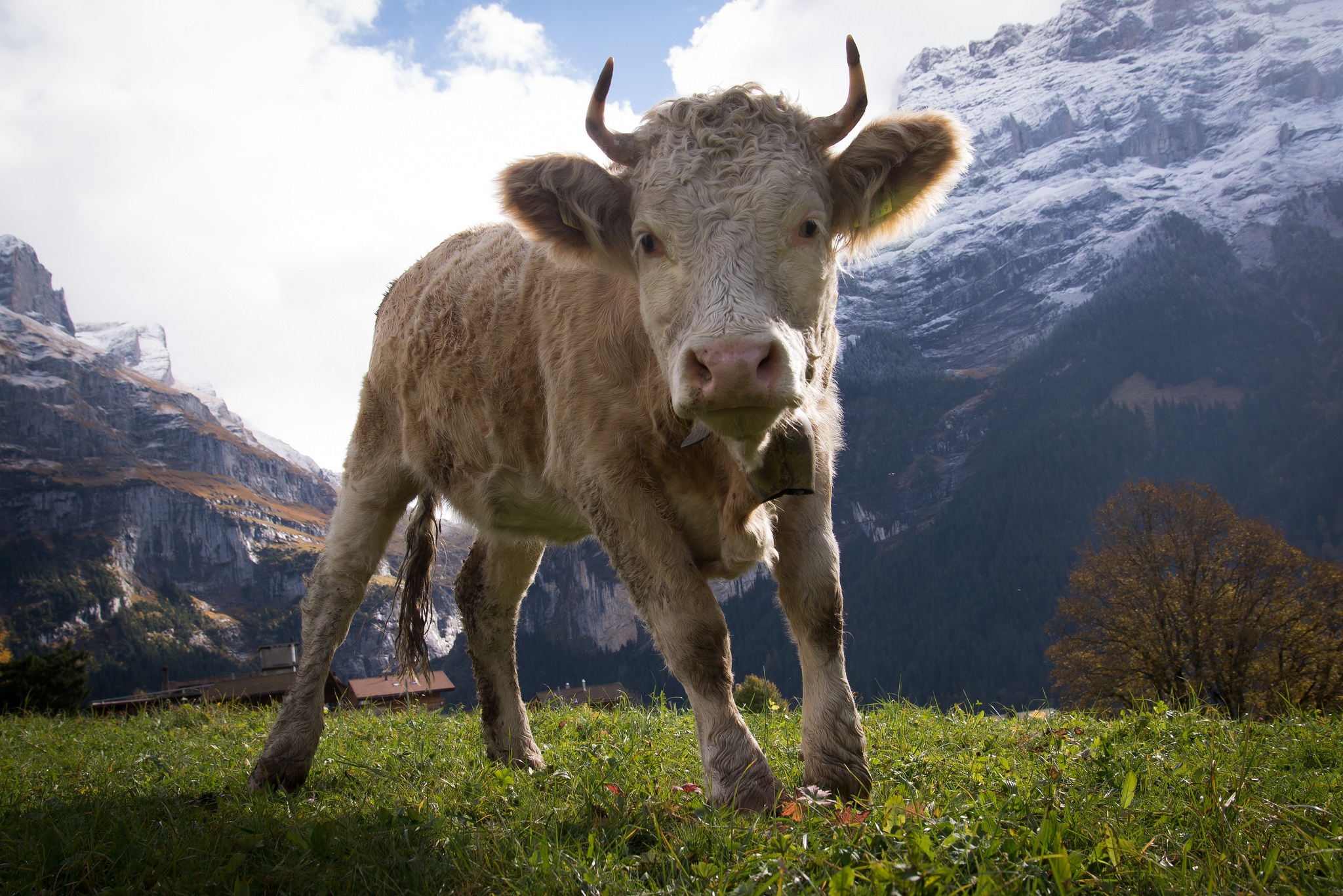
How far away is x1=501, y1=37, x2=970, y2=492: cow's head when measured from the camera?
2.91 m

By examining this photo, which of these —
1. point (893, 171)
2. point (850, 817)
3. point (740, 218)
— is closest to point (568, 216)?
point (740, 218)

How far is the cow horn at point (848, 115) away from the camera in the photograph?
12.1ft

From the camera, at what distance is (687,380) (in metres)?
2.90

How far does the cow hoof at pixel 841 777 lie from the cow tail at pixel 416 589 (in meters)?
3.95

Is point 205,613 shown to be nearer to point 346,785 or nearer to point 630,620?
point 630,620

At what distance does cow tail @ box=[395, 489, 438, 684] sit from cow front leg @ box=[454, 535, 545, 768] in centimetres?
57

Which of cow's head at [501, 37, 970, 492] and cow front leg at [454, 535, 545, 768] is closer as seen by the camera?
cow's head at [501, 37, 970, 492]

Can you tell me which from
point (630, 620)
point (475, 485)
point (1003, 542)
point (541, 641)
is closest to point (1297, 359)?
point (1003, 542)

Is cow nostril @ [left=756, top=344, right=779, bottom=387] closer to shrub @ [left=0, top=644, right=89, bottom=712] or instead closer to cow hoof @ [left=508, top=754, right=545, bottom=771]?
cow hoof @ [left=508, top=754, right=545, bottom=771]

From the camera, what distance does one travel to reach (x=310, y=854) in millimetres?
2641

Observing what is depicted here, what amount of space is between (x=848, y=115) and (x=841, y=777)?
9.10 feet

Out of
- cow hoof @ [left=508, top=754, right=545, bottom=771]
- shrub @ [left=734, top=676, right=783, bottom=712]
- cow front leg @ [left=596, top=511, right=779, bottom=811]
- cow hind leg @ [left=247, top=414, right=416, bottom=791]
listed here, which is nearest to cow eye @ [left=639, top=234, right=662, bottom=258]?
cow front leg @ [left=596, top=511, right=779, bottom=811]

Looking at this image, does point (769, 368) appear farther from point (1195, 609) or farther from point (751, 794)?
point (1195, 609)

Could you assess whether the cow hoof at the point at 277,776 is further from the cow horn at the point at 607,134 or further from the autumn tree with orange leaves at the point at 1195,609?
the autumn tree with orange leaves at the point at 1195,609
